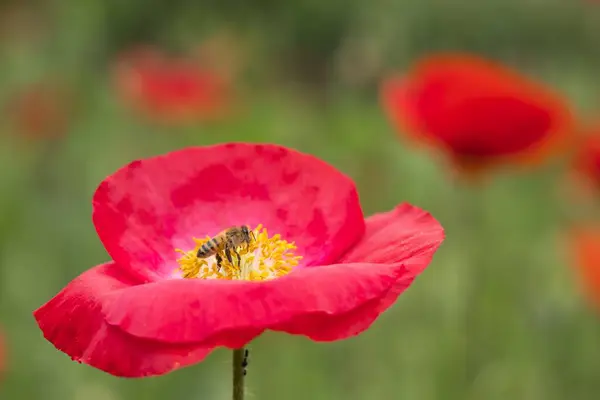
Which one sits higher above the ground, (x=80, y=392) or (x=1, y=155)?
(x=1, y=155)

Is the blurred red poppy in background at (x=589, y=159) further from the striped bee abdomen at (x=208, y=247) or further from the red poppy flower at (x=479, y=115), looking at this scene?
the striped bee abdomen at (x=208, y=247)

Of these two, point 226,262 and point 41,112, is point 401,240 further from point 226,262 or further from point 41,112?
point 41,112

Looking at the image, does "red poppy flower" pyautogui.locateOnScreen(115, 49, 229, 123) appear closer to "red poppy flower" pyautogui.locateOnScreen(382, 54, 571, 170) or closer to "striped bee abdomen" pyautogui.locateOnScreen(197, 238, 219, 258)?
"red poppy flower" pyautogui.locateOnScreen(382, 54, 571, 170)

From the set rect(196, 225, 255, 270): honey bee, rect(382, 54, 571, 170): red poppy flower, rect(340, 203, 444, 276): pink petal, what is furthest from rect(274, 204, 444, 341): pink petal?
rect(382, 54, 571, 170): red poppy flower

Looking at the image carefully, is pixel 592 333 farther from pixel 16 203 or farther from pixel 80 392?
pixel 16 203

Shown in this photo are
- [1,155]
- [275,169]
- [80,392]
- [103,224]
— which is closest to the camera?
[103,224]

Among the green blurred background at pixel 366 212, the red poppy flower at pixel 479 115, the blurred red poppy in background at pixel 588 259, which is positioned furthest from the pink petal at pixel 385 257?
the blurred red poppy in background at pixel 588 259

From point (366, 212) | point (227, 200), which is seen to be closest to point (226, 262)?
point (227, 200)

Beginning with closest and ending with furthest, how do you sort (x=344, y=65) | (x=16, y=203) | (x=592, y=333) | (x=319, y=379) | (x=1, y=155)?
(x=319, y=379), (x=592, y=333), (x=344, y=65), (x=16, y=203), (x=1, y=155)

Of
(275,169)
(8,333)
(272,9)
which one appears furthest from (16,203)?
(272,9)
